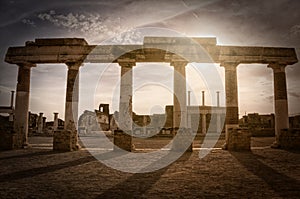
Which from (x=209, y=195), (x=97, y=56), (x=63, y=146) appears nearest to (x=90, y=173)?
(x=209, y=195)

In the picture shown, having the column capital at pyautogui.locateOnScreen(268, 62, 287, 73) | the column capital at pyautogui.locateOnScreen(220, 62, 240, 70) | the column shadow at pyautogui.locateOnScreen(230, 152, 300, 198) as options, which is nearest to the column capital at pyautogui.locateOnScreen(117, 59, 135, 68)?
the column capital at pyautogui.locateOnScreen(220, 62, 240, 70)

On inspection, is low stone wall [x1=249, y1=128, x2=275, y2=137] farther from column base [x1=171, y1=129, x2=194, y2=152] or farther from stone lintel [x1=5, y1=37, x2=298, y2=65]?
column base [x1=171, y1=129, x2=194, y2=152]

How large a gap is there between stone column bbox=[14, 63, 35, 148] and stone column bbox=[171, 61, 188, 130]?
720 centimetres

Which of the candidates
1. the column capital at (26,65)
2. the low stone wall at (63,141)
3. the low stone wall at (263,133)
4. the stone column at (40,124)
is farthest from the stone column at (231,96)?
the stone column at (40,124)

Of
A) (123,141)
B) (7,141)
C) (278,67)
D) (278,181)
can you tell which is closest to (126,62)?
(123,141)

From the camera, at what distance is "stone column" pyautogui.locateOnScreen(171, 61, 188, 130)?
11016 mm

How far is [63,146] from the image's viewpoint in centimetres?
1055

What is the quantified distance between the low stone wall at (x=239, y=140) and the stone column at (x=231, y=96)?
1.27 feet

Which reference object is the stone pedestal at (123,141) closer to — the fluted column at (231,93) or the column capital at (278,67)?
the fluted column at (231,93)

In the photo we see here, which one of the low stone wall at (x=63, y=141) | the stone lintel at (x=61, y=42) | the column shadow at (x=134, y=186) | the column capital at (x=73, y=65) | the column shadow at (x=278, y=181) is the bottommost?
the column shadow at (x=134, y=186)

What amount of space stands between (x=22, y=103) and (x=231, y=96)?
1022 cm

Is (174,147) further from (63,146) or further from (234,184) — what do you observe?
(234,184)

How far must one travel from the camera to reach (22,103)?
11.8 m

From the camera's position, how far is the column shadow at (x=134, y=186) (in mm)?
3756
